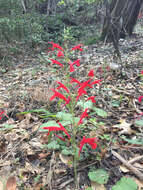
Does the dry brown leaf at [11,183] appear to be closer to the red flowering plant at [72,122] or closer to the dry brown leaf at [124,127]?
the red flowering plant at [72,122]

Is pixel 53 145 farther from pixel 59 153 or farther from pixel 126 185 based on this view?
pixel 126 185

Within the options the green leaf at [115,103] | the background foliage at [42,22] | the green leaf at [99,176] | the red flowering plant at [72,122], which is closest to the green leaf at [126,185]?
the green leaf at [99,176]

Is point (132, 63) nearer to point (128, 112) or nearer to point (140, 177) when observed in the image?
point (128, 112)

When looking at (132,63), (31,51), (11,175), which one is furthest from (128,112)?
(31,51)

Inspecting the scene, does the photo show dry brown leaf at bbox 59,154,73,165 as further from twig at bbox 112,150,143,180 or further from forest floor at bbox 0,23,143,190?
twig at bbox 112,150,143,180

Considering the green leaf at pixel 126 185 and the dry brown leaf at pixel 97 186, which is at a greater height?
the green leaf at pixel 126 185

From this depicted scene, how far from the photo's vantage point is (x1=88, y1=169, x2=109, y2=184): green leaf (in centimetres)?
107

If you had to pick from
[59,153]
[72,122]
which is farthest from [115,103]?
[59,153]

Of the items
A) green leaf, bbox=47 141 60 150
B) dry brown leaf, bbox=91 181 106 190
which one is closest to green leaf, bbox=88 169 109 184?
dry brown leaf, bbox=91 181 106 190

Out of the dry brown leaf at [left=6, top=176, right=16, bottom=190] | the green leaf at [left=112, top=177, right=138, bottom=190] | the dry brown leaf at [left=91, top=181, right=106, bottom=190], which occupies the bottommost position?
the dry brown leaf at [left=6, top=176, right=16, bottom=190]

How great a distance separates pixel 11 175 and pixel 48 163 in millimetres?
289

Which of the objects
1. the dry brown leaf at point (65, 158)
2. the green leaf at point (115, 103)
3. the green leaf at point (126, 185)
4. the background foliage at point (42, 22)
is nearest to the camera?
the green leaf at point (126, 185)

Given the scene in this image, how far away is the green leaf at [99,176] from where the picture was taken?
107cm

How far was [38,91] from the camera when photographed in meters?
2.29
